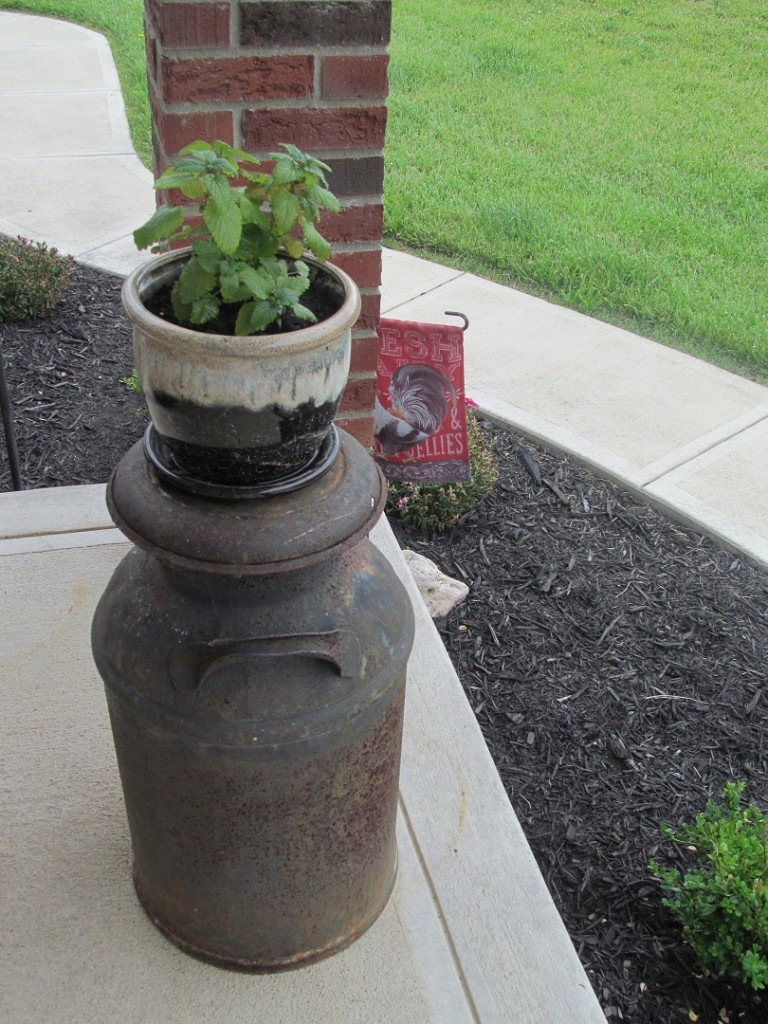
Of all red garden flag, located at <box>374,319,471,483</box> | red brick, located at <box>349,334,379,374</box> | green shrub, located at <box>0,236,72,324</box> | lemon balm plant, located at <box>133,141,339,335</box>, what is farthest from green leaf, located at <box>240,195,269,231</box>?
green shrub, located at <box>0,236,72,324</box>

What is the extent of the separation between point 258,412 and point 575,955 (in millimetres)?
1455

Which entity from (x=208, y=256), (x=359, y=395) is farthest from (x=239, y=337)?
(x=359, y=395)

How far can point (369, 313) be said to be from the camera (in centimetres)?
318

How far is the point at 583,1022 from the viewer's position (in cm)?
209

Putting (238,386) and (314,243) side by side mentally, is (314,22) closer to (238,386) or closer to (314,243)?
(314,243)

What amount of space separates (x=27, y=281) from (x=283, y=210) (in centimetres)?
328

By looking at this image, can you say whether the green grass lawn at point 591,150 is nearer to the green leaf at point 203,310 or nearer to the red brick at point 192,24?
the red brick at point 192,24

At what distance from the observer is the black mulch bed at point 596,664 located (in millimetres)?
2467

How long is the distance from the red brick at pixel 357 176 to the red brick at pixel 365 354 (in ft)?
1.52

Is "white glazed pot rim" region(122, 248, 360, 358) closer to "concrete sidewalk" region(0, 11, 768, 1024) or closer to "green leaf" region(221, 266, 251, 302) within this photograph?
"green leaf" region(221, 266, 251, 302)

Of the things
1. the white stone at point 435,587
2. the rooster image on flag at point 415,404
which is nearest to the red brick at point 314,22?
the rooster image on flag at point 415,404

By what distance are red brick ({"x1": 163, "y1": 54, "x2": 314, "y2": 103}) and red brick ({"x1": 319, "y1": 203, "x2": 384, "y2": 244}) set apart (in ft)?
1.16

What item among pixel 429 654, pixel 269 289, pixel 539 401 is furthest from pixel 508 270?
pixel 269 289

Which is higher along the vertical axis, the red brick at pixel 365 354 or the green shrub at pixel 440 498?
the red brick at pixel 365 354
